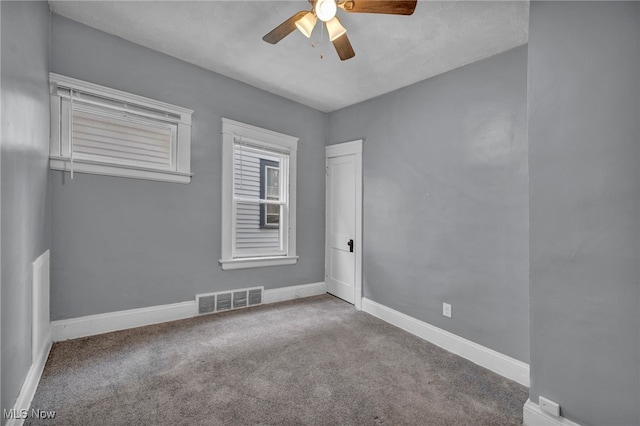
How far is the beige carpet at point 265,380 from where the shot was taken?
1.69 meters

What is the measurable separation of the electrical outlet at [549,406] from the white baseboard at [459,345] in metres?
0.58

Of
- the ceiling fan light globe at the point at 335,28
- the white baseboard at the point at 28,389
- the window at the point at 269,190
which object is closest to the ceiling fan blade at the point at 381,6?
the ceiling fan light globe at the point at 335,28

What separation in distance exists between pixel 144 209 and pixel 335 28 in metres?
2.39

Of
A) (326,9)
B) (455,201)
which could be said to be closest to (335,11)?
(326,9)

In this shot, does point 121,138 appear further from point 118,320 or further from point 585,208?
point 585,208

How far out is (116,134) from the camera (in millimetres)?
2703

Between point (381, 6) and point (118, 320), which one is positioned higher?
point (381, 6)

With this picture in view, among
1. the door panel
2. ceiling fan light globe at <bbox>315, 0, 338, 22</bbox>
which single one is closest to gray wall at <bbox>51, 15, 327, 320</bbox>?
the door panel

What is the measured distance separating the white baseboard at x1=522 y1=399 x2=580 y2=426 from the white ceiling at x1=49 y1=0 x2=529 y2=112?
262cm

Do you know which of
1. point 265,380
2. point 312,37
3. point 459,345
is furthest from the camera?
point 459,345

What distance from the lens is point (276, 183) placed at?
3.89 metres

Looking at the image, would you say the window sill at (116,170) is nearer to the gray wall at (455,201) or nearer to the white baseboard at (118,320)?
the white baseboard at (118,320)

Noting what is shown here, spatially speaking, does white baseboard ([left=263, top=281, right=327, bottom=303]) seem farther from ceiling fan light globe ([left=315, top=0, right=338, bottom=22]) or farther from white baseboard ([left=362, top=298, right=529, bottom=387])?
ceiling fan light globe ([left=315, top=0, right=338, bottom=22])

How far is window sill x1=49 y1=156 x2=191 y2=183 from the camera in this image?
2.38 meters
